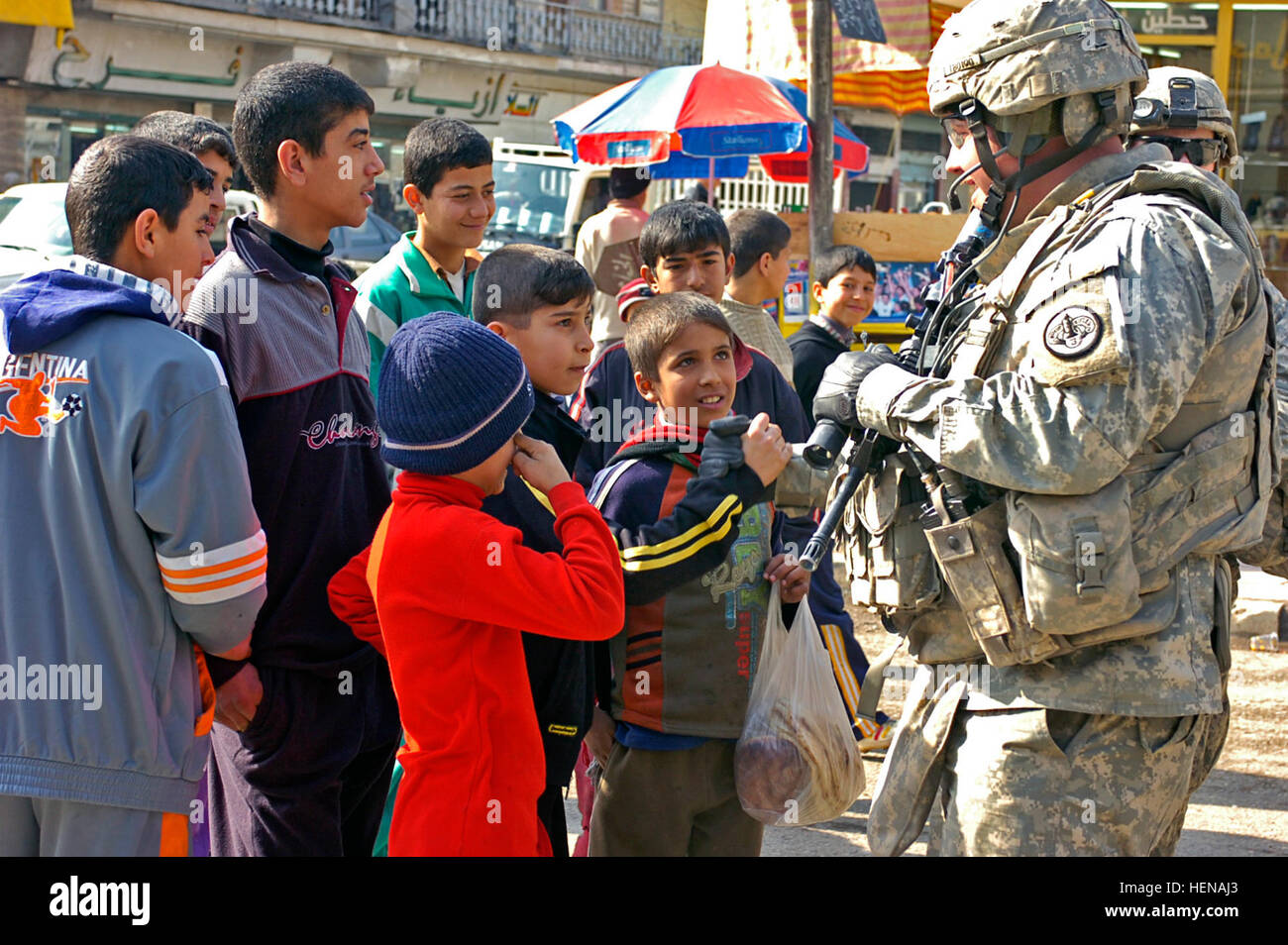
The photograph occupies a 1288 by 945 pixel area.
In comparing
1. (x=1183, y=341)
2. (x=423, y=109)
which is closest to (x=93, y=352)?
(x=1183, y=341)

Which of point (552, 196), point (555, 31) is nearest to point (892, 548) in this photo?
point (552, 196)

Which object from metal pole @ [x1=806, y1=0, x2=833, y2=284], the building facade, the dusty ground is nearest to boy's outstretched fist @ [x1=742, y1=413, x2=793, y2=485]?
the dusty ground

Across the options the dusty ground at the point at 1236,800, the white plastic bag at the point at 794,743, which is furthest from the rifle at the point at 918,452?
the dusty ground at the point at 1236,800

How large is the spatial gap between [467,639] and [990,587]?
3.27 ft

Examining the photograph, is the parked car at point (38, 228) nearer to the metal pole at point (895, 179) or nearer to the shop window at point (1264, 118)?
the shop window at point (1264, 118)

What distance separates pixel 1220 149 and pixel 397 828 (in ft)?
10.6

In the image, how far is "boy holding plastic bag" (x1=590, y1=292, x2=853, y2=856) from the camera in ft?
9.73

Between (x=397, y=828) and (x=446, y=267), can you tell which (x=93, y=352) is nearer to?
(x=397, y=828)

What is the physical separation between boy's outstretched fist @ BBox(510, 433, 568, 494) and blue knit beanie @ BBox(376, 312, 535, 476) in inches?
3.0

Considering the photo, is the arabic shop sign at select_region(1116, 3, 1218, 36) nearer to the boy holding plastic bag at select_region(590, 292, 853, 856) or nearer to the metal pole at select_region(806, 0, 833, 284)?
the metal pole at select_region(806, 0, 833, 284)

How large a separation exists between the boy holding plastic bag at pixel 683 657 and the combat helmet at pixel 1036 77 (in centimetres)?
76

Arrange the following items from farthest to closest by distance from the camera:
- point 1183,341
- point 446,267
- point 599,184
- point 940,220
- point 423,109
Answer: point 423,109
point 599,184
point 940,220
point 446,267
point 1183,341

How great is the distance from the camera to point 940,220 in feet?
29.6
